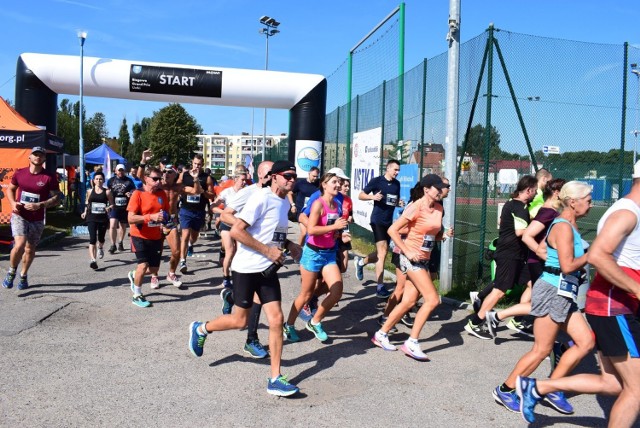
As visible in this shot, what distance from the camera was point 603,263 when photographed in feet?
11.1

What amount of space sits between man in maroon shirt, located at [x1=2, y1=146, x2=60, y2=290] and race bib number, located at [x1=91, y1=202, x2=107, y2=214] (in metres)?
2.31

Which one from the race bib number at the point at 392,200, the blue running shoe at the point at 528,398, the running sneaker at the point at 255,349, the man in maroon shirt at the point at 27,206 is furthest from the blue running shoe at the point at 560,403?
the man in maroon shirt at the point at 27,206

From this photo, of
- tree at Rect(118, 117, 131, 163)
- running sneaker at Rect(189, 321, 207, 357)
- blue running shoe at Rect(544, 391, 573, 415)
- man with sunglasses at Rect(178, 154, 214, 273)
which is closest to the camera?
blue running shoe at Rect(544, 391, 573, 415)

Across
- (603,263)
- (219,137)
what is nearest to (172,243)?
(603,263)

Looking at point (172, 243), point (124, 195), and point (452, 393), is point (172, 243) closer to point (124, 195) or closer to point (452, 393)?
point (124, 195)

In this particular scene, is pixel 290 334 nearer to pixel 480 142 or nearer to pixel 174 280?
pixel 174 280

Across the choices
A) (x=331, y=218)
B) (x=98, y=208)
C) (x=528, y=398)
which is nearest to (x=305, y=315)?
(x=331, y=218)

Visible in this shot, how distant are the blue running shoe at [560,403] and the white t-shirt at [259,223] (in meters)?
2.48

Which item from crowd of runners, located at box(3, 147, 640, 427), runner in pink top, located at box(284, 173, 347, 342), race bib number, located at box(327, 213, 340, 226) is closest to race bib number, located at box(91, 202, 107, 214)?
crowd of runners, located at box(3, 147, 640, 427)

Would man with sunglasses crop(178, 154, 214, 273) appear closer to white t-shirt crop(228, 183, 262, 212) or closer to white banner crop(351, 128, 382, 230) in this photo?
white banner crop(351, 128, 382, 230)

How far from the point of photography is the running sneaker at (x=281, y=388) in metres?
4.61

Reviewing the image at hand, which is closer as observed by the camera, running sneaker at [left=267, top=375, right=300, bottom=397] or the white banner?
running sneaker at [left=267, top=375, right=300, bottom=397]

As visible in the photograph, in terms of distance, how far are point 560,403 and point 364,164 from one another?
30.8 ft

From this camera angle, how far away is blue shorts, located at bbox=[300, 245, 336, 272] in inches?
247
